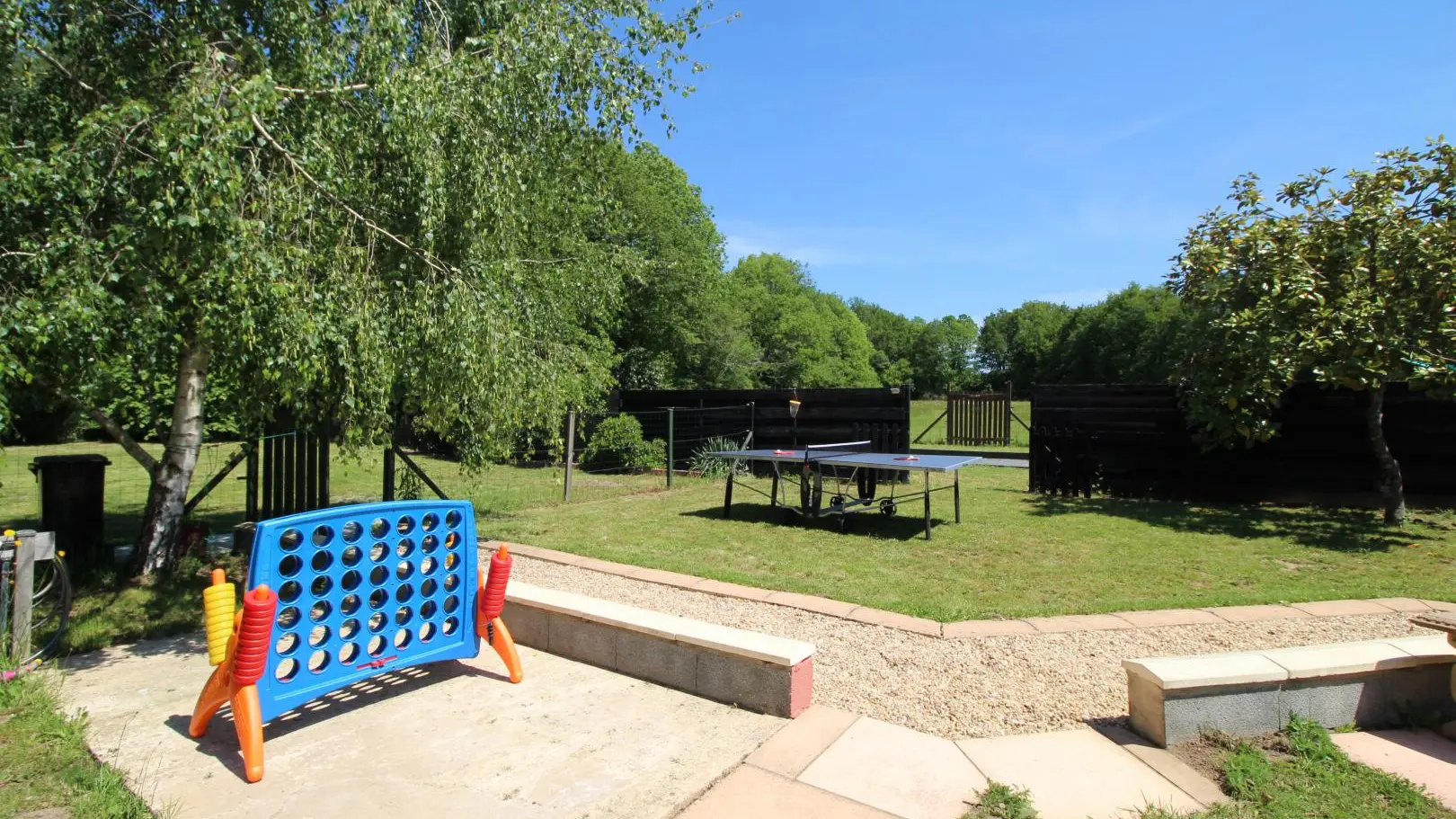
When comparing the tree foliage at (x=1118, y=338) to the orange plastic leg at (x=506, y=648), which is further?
the tree foliage at (x=1118, y=338)

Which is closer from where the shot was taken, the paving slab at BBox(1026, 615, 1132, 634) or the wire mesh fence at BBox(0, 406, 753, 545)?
the paving slab at BBox(1026, 615, 1132, 634)

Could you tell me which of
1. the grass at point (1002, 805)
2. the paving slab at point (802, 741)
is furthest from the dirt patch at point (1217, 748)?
the paving slab at point (802, 741)

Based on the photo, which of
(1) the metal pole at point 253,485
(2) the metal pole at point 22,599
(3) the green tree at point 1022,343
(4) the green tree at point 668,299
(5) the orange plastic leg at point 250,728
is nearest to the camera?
(5) the orange plastic leg at point 250,728

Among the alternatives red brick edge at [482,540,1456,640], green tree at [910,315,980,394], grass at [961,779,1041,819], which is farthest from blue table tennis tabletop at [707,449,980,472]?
green tree at [910,315,980,394]

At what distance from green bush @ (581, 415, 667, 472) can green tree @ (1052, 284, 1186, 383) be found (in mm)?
38611

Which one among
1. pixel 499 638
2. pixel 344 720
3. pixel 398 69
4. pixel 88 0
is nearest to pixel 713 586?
pixel 499 638

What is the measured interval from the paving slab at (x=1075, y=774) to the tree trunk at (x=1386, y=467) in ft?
27.2

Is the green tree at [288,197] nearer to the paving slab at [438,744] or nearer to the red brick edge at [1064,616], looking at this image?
the paving slab at [438,744]

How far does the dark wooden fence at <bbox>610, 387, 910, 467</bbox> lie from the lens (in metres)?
13.8

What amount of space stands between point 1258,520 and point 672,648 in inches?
349

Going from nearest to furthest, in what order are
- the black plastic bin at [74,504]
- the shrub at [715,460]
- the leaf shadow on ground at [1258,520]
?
1. the black plastic bin at [74,504]
2. the leaf shadow on ground at [1258,520]
3. the shrub at [715,460]

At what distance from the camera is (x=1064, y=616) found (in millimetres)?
5512

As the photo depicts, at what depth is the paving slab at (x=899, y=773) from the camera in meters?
2.95

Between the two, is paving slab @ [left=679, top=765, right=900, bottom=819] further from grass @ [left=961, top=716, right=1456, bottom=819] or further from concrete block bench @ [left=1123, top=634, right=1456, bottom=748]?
concrete block bench @ [left=1123, top=634, right=1456, bottom=748]
